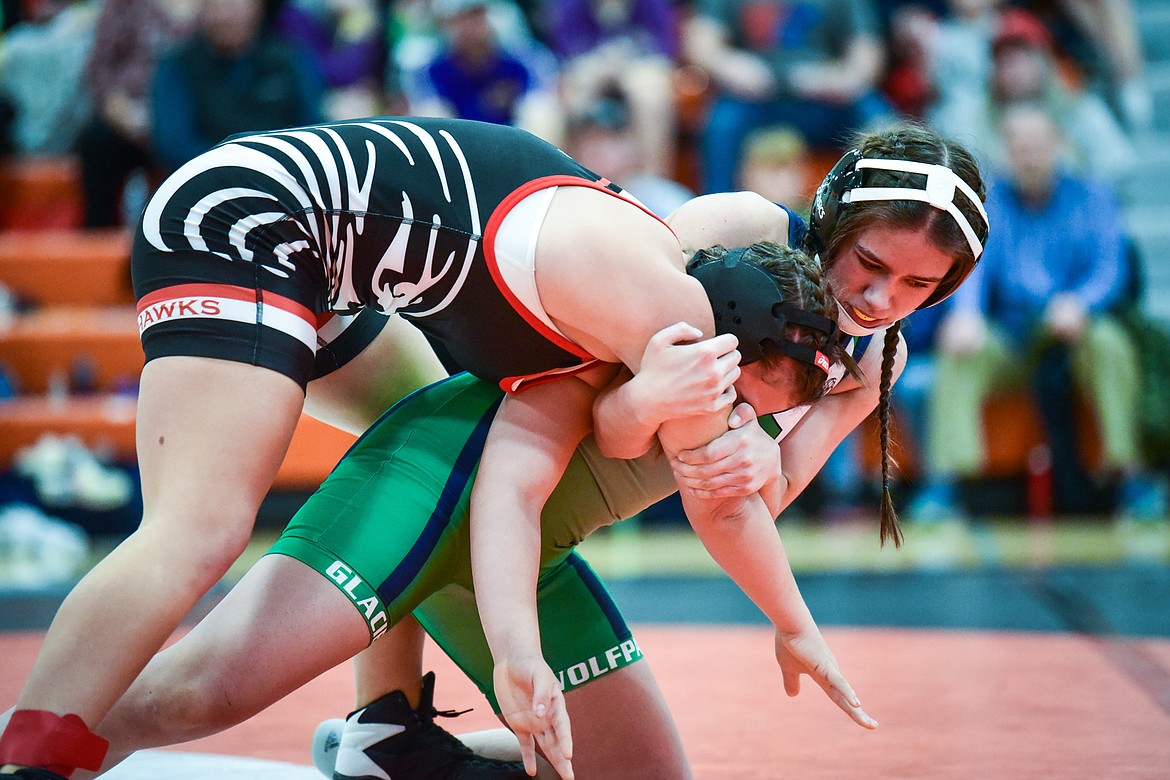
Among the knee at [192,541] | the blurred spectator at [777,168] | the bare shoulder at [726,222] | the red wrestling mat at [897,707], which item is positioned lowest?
the red wrestling mat at [897,707]

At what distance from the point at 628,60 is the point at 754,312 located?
5.11 m

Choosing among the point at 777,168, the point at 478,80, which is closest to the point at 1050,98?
the point at 777,168

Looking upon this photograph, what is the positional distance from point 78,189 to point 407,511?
5.83m

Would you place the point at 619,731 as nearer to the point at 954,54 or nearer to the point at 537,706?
the point at 537,706

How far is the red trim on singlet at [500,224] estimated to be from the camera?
1979mm

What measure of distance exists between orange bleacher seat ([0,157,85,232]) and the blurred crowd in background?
335 millimetres

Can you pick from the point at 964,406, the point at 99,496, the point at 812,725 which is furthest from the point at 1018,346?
the point at 99,496

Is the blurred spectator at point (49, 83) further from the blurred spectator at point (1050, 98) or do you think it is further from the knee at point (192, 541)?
the knee at point (192, 541)

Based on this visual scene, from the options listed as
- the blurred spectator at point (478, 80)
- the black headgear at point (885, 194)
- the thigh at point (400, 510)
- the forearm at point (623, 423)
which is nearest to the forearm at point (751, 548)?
the forearm at point (623, 423)

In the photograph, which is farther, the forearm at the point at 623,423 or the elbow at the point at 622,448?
the elbow at the point at 622,448

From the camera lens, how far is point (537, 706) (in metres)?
1.80

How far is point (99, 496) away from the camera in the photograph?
573cm

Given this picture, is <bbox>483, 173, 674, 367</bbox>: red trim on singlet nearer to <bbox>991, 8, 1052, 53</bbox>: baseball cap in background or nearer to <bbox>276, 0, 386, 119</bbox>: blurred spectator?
<bbox>991, 8, 1052, 53</bbox>: baseball cap in background

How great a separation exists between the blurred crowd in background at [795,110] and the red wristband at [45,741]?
14.8 feet
